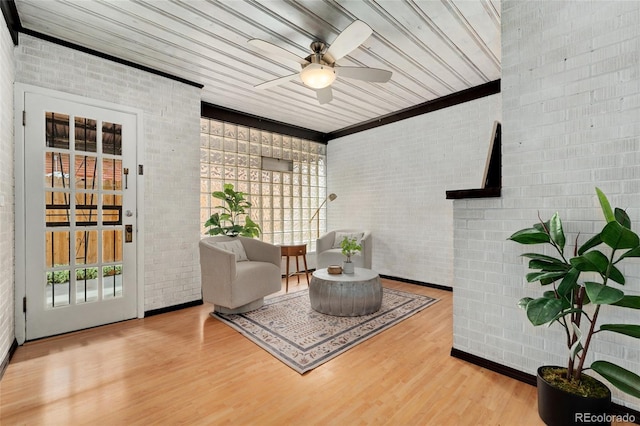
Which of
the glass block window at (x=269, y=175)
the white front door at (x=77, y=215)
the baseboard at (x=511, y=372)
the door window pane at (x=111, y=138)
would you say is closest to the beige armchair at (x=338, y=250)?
the glass block window at (x=269, y=175)

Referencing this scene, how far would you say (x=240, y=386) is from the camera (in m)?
1.86

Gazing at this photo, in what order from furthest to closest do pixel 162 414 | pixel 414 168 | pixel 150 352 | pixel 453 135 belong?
pixel 414 168
pixel 453 135
pixel 150 352
pixel 162 414

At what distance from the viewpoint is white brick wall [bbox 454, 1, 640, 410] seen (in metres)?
1.59

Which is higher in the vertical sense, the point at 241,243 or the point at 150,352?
the point at 241,243

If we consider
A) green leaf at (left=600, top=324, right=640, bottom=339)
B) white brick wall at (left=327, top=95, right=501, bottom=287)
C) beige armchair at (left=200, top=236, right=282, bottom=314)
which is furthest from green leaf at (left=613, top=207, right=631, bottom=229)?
beige armchair at (left=200, top=236, right=282, bottom=314)

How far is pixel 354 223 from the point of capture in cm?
537

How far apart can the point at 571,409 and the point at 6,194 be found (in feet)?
12.4

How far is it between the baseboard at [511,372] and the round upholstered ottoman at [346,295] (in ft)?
3.12

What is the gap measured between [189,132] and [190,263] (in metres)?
1.59

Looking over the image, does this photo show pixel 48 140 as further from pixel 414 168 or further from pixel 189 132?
pixel 414 168

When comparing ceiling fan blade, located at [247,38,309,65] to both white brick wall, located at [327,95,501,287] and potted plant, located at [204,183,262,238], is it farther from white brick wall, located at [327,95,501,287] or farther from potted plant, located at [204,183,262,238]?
white brick wall, located at [327,95,501,287]

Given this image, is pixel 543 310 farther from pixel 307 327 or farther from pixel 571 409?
pixel 307 327

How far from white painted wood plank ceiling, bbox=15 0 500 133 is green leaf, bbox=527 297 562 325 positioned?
7.20 ft

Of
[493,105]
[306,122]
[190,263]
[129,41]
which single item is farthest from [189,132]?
[493,105]
